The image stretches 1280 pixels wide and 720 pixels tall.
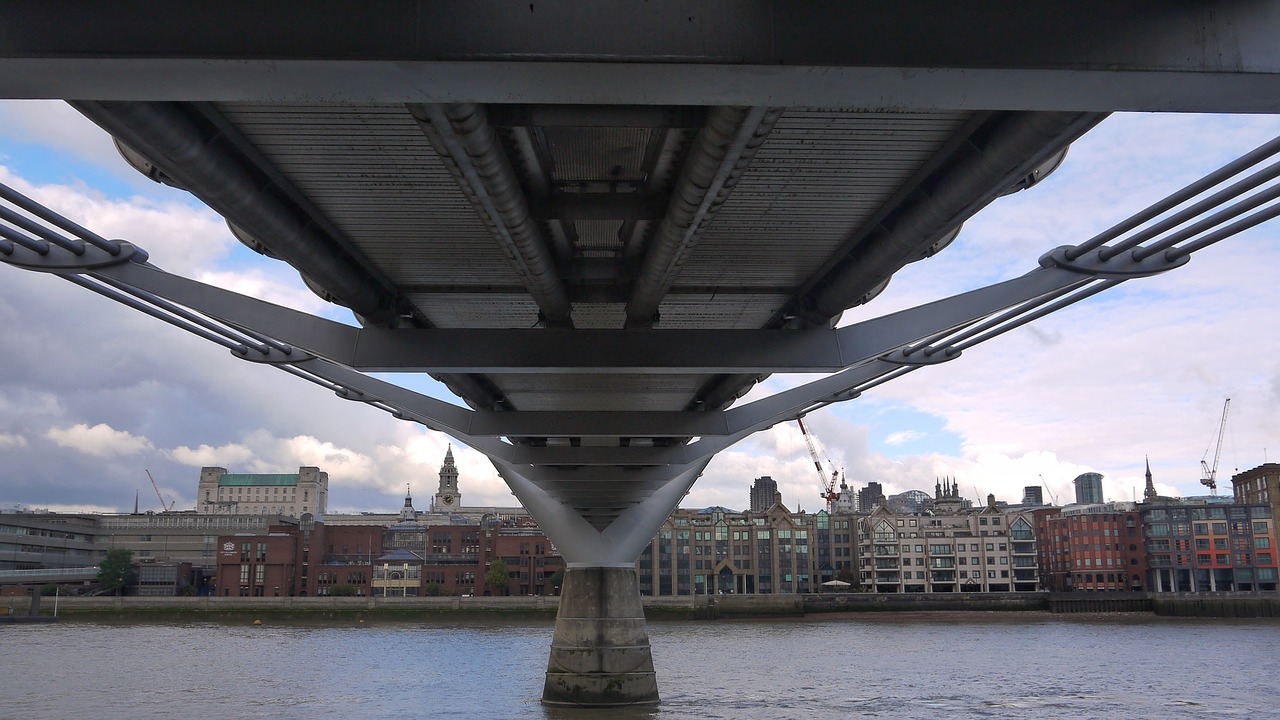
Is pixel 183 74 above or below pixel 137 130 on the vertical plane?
below

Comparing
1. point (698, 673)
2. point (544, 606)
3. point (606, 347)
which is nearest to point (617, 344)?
point (606, 347)

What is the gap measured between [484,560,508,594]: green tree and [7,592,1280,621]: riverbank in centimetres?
470

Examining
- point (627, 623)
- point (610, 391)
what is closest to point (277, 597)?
point (627, 623)

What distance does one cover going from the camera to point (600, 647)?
33219 mm

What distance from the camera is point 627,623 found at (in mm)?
33938

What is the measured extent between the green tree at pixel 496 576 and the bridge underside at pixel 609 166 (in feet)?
291

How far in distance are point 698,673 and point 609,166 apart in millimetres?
36119

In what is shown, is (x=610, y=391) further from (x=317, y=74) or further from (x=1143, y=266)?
(x=317, y=74)

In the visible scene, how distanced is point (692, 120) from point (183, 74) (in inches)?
162

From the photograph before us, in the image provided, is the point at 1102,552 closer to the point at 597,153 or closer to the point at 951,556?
the point at 951,556

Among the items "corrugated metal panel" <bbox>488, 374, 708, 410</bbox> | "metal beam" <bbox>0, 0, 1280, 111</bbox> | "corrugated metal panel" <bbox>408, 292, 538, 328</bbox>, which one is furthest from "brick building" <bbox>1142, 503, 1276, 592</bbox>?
"metal beam" <bbox>0, 0, 1280, 111</bbox>

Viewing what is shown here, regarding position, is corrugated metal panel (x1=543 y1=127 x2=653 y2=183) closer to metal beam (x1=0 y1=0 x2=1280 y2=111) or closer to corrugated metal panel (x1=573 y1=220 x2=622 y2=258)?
corrugated metal panel (x1=573 y1=220 x2=622 y2=258)

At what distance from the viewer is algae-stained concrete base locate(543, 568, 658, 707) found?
3262 cm

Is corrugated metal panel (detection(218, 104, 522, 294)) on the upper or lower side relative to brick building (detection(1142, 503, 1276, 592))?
upper
